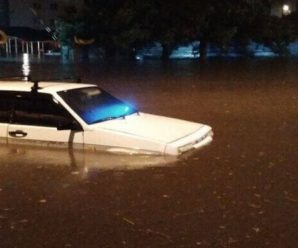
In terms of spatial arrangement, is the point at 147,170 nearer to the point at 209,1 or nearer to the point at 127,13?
the point at 127,13

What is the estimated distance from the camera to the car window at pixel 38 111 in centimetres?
1022

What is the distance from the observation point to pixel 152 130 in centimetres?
1009

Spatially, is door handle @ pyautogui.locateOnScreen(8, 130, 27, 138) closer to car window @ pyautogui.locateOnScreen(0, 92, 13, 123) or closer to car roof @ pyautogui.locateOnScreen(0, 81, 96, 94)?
car window @ pyautogui.locateOnScreen(0, 92, 13, 123)

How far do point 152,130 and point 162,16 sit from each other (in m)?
32.2

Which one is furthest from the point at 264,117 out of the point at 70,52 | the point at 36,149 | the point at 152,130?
the point at 70,52

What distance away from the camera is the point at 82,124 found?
32.9 feet

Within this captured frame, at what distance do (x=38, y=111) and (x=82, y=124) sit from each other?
0.87m

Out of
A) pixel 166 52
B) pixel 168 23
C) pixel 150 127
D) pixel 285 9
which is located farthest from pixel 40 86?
pixel 285 9

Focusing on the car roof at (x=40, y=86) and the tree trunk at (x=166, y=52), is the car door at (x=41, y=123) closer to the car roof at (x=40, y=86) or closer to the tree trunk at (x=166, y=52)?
the car roof at (x=40, y=86)

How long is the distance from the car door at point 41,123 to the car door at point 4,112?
10 cm

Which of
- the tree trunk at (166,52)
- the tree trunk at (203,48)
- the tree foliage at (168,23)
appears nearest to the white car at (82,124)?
the tree foliage at (168,23)

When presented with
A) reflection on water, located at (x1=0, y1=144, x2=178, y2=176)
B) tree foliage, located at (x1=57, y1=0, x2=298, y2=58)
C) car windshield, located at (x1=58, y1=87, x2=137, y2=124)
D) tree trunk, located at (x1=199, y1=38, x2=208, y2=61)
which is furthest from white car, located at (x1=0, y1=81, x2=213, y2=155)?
tree trunk, located at (x1=199, y1=38, x2=208, y2=61)

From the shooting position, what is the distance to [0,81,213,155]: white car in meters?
9.79

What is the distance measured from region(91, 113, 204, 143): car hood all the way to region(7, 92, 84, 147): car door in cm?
42
